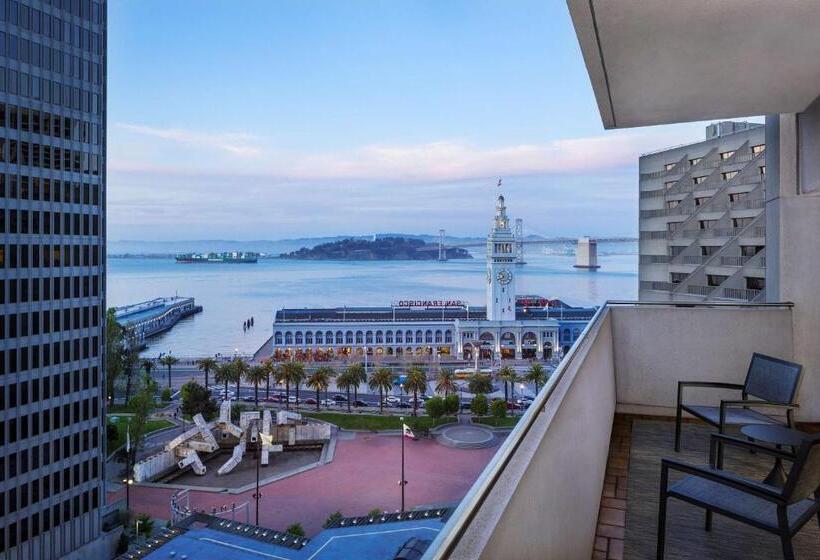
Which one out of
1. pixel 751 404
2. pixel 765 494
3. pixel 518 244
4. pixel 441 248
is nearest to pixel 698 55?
pixel 751 404

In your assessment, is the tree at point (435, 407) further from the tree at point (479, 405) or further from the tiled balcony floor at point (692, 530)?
the tiled balcony floor at point (692, 530)

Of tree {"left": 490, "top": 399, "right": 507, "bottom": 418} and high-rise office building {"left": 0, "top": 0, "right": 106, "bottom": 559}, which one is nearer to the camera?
high-rise office building {"left": 0, "top": 0, "right": 106, "bottom": 559}

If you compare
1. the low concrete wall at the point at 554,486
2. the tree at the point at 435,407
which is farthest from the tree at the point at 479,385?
the low concrete wall at the point at 554,486

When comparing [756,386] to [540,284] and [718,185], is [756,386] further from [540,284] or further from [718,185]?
[540,284]

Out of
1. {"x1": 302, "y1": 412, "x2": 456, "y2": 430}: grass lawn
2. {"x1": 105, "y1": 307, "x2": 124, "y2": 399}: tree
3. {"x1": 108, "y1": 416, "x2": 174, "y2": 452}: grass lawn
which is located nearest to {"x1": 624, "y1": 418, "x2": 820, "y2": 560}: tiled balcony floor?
{"x1": 302, "y1": 412, "x2": 456, "y2": 430}: grass lawn

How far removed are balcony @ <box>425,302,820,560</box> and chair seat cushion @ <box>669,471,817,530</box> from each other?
1.14 feet

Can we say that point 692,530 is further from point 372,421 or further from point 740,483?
point 372,421

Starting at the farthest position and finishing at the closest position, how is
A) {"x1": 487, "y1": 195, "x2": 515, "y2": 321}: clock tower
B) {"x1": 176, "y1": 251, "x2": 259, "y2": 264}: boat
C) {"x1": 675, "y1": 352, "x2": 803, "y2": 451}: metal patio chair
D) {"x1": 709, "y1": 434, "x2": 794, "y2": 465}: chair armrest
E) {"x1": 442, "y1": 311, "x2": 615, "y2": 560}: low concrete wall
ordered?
{"x1": 176, "y1": 251, "x2": 259, "y2": 264}: boat, {"x1": 487, "y1": 195, "x2": 515, "y2": 321}: clock tower, {"x1": 675, "y1": 352, "x2": 803, "y2": 451}: metal patio chair, {"x1": 709, "y1": 434, "x2": 794, "y2": 465}: chair armrest, {"x1": 442, "y1": 311, "x2": 615, "y2": 560}: low concrete wall

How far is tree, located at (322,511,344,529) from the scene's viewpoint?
52.4 feet

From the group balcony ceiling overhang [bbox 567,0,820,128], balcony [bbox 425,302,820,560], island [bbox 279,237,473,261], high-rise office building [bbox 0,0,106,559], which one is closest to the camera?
balcony [bbox 425,302,820,560]

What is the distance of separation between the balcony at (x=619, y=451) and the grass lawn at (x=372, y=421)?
22.6 metres

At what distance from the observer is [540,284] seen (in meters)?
110

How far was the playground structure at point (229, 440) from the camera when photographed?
72.9ft

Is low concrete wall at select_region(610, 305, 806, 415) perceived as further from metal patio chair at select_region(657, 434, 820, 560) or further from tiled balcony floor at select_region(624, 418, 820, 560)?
metal patio chair at select_region(657, 434, 820, 560)
